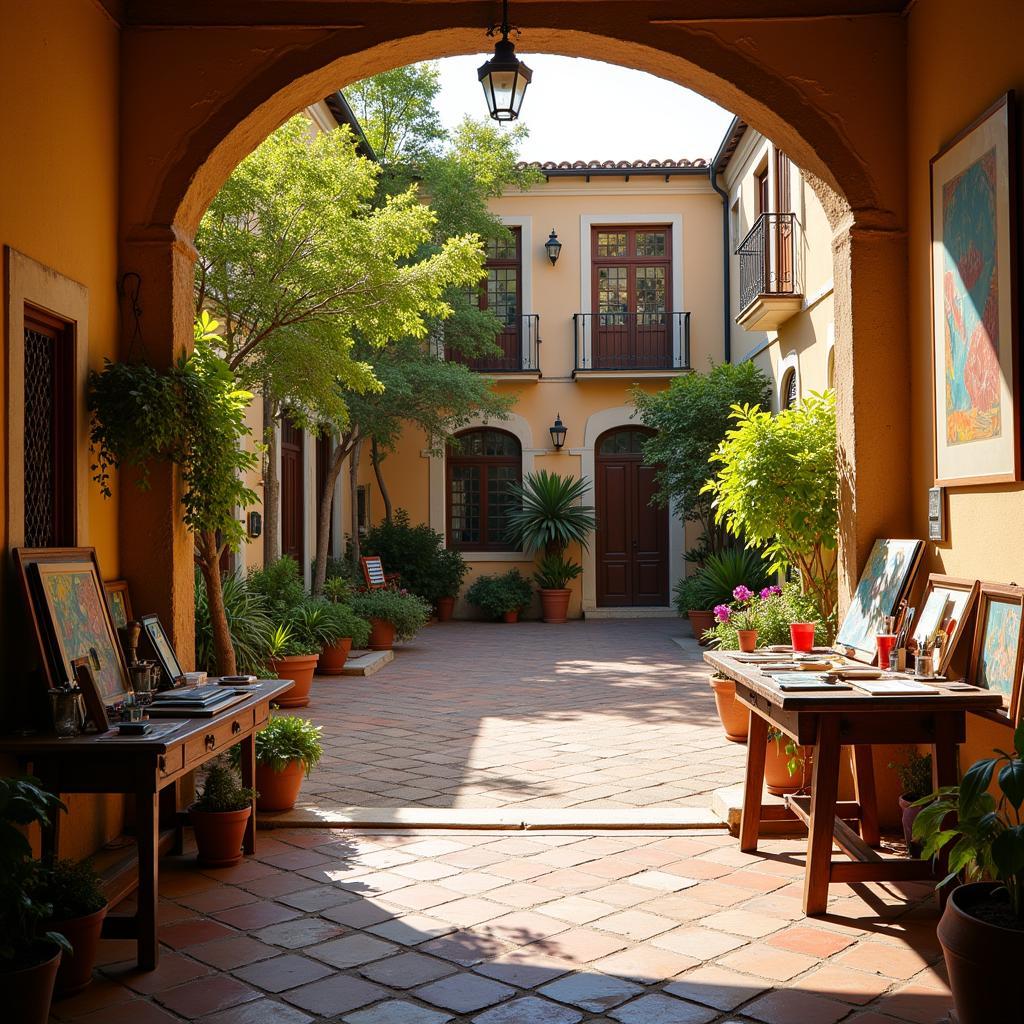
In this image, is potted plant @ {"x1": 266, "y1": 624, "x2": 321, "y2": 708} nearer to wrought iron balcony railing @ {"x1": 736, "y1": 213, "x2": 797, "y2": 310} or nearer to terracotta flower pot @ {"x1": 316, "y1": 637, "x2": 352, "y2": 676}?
terracotta flower pot @ {"x1": 316, "y1": 637, "x2": 352, "y2": 676}

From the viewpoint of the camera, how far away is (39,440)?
A: 13.9 ft

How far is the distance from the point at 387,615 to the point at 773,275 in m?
5.47

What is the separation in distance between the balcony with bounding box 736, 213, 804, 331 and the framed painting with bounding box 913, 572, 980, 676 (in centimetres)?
669

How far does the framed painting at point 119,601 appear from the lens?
4627mm

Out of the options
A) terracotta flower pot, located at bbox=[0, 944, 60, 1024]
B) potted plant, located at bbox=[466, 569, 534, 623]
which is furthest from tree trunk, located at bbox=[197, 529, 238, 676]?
potted plant, located at bbox=[466, 569, 534, 623]

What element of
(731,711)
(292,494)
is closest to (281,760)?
(731,711)

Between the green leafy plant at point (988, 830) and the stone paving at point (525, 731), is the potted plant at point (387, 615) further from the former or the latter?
the green leafy plant at point (988, 830)

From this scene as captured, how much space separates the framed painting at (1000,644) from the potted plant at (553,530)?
11649 mm

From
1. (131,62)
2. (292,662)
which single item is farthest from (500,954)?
(292,662)

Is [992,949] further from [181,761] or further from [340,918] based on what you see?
[181,761]

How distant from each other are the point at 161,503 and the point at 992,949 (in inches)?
149

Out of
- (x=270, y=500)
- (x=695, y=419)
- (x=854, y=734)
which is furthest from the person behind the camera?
(x=695, y=419)

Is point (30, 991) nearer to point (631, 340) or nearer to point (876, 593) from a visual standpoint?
point (876, 593)

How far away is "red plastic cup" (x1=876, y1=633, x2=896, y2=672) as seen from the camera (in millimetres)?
4402
